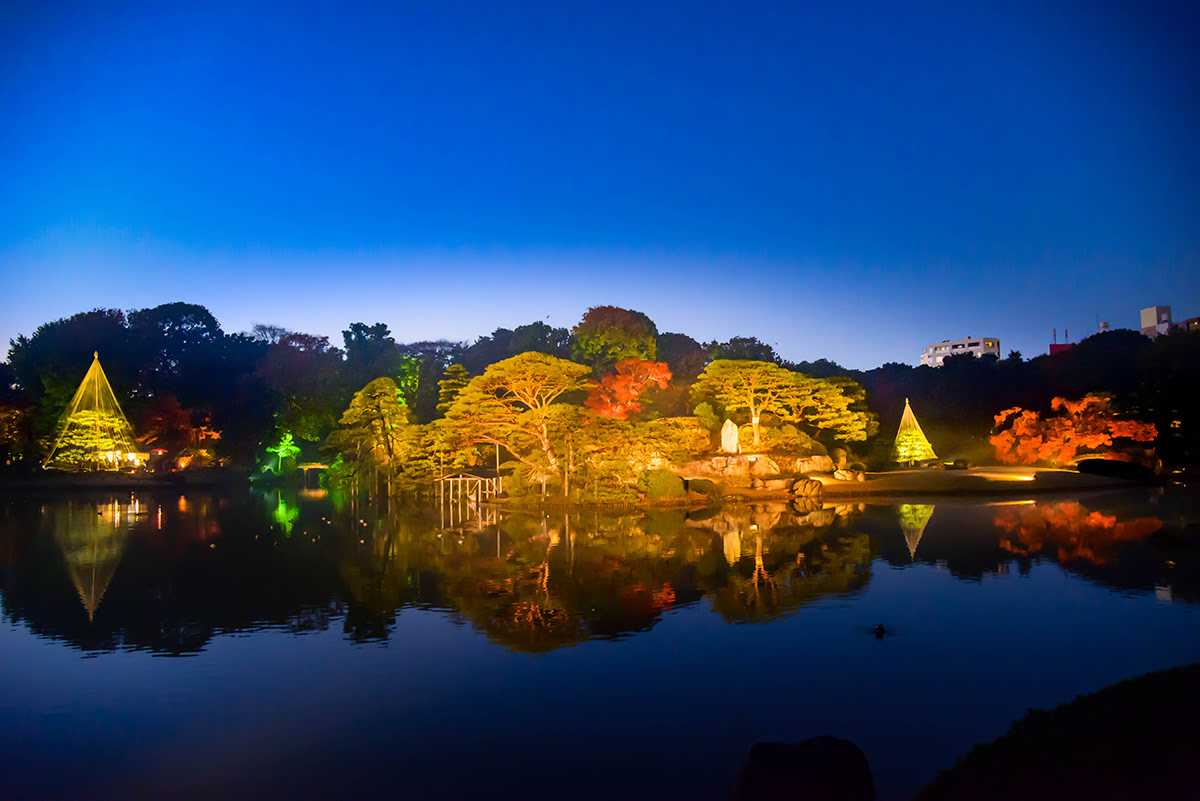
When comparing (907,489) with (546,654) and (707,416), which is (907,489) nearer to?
(707,416)

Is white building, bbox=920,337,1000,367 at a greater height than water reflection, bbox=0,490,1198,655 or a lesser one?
greater

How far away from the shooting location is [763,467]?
33.3m

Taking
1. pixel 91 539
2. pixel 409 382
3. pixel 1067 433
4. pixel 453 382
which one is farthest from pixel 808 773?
pixel 409 382

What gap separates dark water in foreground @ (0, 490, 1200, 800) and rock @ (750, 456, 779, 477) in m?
13.6

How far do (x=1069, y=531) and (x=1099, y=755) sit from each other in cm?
1816

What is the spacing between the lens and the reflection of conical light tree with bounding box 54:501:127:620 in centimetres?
1416

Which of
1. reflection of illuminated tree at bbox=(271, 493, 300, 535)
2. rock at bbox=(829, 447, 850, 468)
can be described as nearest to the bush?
rock at bbox=(829, 447, 850, 468)

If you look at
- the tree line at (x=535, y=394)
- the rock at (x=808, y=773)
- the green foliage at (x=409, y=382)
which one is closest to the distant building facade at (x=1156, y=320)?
the tree line at (x=535, y=394)

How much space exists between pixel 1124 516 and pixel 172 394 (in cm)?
5367

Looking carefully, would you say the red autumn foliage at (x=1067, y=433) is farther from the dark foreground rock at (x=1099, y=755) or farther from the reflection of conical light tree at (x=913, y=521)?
the dark foreground rock at (x=1099, y=755)

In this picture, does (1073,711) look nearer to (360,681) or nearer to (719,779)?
(719,779)

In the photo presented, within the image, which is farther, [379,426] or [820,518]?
[379,426]

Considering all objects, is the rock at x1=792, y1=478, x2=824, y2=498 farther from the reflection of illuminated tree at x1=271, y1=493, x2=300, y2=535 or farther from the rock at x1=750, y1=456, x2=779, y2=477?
the reflection of illuminated tree at x1=271, y1=493, x2=300, y2=535

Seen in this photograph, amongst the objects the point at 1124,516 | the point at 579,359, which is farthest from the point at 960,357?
the point at 1124,516
